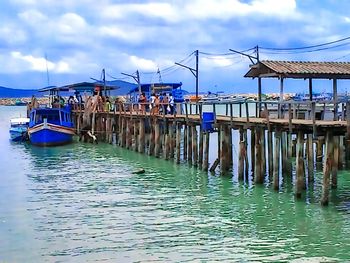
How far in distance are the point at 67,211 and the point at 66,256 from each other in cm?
497

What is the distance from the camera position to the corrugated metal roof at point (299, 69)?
2409 cm

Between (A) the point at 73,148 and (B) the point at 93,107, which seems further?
(B) the point at 93,107

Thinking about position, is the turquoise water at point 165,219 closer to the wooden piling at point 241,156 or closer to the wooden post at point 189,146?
the wooden piling at point 241,156

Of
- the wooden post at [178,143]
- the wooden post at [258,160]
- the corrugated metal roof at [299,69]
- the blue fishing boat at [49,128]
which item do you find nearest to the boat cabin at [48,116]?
the blue fishing boat at [49,128]

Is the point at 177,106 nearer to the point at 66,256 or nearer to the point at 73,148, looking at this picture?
the point at 73,148

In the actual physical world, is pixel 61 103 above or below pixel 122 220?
above

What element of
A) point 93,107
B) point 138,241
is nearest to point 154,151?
point 93,107

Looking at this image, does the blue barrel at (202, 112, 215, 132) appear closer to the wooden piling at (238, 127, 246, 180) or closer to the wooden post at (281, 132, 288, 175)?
the wooden piling at (238, 127, 246, 180)

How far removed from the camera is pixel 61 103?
49.3 m

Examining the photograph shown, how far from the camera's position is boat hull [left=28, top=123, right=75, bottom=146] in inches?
1567

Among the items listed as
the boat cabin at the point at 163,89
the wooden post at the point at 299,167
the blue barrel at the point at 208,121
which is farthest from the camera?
the boat cabin at the point at 163,89

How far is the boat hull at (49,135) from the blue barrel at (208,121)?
58.6 feet

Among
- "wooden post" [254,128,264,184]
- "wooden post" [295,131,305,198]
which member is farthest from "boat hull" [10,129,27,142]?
"wooden post" [295,131,305,198]

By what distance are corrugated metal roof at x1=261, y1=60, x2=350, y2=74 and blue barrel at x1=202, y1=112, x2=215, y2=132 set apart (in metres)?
3.24
